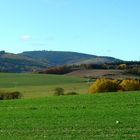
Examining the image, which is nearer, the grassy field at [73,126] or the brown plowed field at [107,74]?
the grassy field at [73,126]

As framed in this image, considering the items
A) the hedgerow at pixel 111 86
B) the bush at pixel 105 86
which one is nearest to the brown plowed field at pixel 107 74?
the hedgerow at pixel 111 86

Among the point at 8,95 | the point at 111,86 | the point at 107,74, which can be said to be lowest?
the point at 8,95

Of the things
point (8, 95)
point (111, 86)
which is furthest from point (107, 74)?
point (8, 95)

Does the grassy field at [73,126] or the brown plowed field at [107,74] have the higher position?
the brown plowed field at [107,74]

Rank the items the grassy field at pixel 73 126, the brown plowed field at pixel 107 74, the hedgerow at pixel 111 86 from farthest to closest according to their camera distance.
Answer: the brown plowed field at pixel 107 74, the hedgerow at pixel 111 86, the grassy field at pixel 73 126

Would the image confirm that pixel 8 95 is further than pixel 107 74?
No

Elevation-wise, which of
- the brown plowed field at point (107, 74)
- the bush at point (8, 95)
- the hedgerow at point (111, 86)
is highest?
the brown plowed field at point (107, 74)

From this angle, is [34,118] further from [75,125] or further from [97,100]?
[97,100]

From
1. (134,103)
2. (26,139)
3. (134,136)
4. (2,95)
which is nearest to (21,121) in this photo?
(26,139)

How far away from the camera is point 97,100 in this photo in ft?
119

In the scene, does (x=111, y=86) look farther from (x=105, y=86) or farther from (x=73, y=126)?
(x=73, y=126)

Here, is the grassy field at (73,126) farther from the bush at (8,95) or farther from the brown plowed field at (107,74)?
the brown plowed field at (107,74)

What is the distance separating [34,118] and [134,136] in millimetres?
9106

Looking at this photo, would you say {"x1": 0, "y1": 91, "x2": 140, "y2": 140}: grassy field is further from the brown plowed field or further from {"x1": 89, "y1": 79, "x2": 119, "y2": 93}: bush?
the brown plowed field
